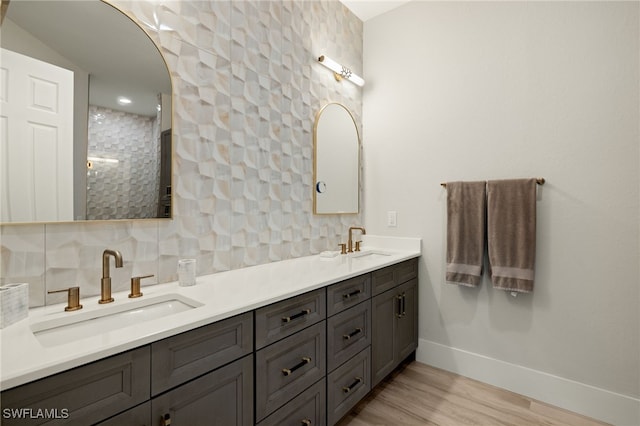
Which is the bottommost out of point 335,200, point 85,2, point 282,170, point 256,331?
point 256,331

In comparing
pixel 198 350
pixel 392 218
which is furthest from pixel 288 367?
pixel 392 218

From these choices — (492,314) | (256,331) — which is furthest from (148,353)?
(492,314)

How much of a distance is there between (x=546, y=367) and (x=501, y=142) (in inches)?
57.0

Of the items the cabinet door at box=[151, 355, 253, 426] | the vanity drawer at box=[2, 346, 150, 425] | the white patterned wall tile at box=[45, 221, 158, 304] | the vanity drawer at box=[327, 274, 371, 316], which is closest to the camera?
the vanity drawer at box=[2, 346, 150, 425]

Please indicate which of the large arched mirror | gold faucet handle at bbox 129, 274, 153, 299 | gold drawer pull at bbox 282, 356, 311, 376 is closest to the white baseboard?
gold drawer pull at bbox 282, 356, 311, 376

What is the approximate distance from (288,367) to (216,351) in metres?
0.37

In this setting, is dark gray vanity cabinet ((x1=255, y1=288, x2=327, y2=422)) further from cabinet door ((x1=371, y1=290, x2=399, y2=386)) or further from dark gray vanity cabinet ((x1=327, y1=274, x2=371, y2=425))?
cabinet door ((x1=371, y1=290, x2=399, y2=386))

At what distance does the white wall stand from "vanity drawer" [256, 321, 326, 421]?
4.16ft

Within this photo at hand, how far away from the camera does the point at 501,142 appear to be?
2.05 meters

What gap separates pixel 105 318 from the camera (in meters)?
1.08

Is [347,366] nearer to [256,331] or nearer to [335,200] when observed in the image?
[256,331]

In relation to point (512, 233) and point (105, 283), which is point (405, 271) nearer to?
point (512, 233)

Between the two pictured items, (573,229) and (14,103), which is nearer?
(14,103)

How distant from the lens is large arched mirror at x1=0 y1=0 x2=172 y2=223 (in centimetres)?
104
